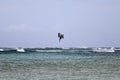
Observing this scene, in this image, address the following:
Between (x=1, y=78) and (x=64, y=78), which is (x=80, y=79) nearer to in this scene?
(x=64, y=78)

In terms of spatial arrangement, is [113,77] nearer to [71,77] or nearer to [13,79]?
[71,77]

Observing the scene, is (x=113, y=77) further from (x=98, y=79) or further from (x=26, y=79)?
(x=26, y=79)

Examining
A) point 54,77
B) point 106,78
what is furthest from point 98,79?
point 54,77

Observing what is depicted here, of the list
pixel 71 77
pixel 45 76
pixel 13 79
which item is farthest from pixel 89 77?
pixel 13 79

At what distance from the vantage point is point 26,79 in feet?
108

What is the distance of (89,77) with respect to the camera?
1347 inches

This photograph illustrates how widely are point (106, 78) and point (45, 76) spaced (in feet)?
17.2

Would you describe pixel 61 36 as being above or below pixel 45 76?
above

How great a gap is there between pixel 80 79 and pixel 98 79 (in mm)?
1412

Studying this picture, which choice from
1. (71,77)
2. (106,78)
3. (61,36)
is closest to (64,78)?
(71,77)

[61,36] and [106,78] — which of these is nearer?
[61,36]

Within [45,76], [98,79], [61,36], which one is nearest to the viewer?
[61,36]

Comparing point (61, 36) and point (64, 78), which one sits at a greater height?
point (61, 36)

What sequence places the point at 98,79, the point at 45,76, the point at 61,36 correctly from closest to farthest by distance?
1. the point at 61,36
2. the point at 98,79
3. the point at 45,76
